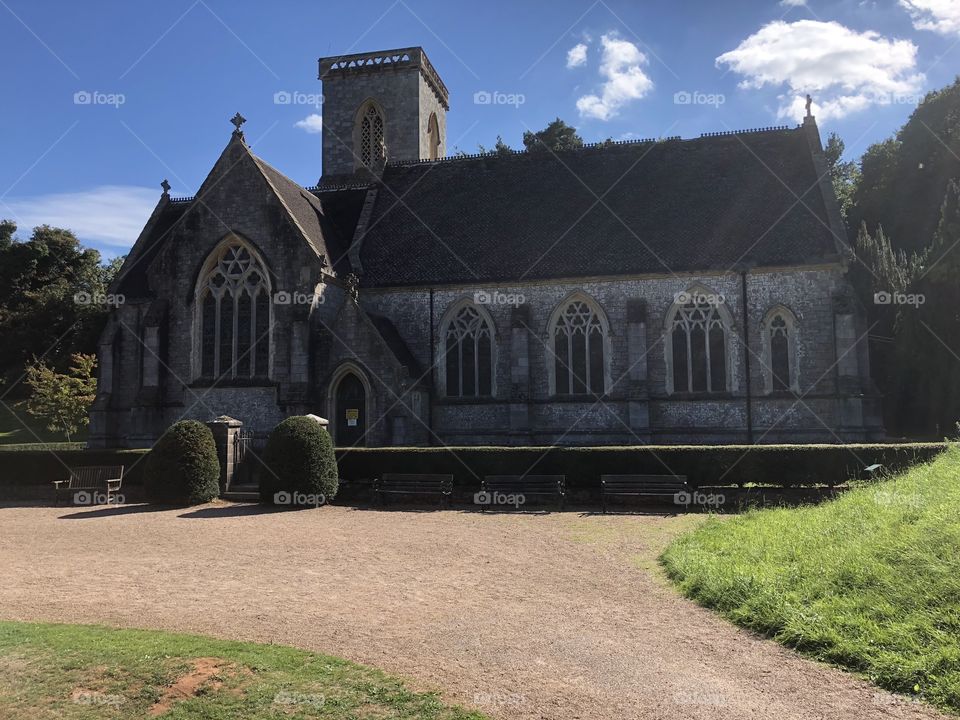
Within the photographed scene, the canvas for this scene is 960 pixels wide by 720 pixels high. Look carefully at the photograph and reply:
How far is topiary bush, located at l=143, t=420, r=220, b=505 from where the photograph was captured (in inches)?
695

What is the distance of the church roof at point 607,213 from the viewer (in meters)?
23.8

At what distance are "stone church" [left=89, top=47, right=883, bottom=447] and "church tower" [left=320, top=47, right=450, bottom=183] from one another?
6.85 metres

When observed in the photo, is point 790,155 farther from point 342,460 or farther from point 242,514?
point 242,514

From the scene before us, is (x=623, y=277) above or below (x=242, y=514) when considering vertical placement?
above

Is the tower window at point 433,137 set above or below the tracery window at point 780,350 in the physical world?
above

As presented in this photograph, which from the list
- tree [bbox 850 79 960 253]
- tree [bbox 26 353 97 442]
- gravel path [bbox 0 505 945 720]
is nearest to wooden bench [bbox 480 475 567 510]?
gravel path [bbox 0 505 945 720]

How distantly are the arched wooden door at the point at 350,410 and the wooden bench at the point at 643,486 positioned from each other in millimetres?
8982

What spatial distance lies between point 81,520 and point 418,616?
11174 mm

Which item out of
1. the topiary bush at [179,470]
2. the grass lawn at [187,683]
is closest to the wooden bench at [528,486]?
the topiary bush at [179,470]

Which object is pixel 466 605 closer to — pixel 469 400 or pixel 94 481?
pixel 94 481

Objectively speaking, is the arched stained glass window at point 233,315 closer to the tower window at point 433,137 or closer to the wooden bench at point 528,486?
the wooden bench at point 528,486

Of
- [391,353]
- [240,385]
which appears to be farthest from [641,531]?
[240,385]

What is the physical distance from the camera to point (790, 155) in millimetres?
26047

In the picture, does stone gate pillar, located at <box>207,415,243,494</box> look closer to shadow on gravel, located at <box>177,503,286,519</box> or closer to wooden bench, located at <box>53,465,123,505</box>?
shadow on gravel, located at <box>177,503,286,519</box>
